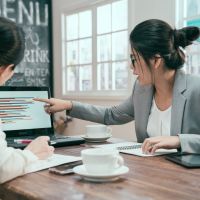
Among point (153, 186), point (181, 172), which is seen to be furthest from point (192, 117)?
point (153, 186)

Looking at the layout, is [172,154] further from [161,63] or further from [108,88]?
[108,88]

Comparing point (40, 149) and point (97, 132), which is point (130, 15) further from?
point (40, 149)

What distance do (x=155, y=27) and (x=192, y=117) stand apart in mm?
431

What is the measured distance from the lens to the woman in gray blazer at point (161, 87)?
1555mm

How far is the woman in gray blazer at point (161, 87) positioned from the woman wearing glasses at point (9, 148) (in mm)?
608

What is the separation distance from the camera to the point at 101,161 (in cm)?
91

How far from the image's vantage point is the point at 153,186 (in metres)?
0.86

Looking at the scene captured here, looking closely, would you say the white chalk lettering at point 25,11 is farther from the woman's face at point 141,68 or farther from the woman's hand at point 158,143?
the woman's hand at point 158,143

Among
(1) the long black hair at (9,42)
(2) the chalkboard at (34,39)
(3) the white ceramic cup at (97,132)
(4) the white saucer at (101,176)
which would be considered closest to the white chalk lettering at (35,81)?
(2) the chalkboard at (34,39)

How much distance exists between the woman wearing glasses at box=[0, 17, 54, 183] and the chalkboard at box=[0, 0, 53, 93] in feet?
11.5

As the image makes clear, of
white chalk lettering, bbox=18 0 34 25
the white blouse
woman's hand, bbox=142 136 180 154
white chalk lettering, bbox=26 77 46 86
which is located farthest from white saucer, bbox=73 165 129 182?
white chalk lettering, bbox=18 0 34 25

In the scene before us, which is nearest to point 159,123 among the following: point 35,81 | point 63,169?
point 63,169

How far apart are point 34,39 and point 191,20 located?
7.39 ft

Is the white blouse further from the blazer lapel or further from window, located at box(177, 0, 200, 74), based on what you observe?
window, located at box(177, 0, 200, 74)
